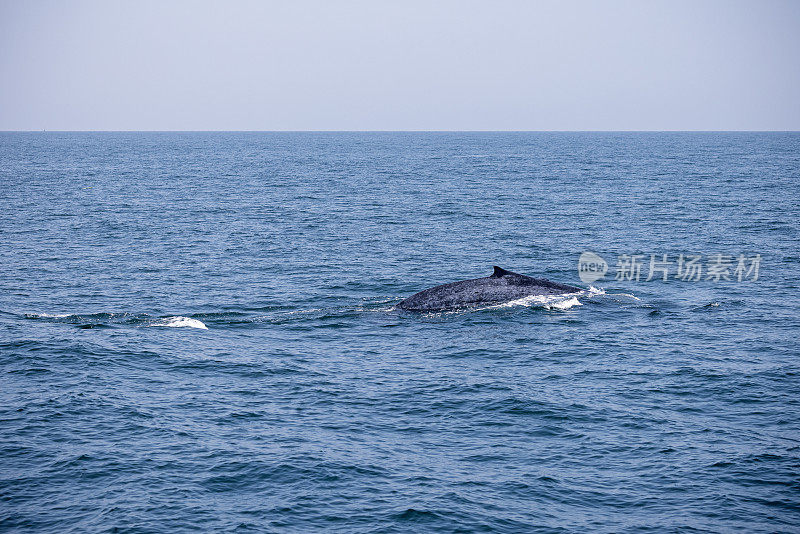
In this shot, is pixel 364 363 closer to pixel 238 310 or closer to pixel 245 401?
pixel 245 401

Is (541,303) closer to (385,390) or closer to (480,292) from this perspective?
(480,292)

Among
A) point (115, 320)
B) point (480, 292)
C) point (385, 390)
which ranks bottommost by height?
point (115, 320)

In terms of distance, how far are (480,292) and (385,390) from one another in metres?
11.1

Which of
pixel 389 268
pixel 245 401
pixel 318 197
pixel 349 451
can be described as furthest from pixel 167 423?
pixel 318 197

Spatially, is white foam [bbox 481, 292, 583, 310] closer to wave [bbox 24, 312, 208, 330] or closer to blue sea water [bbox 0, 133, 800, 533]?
blue sea water [bbox 0, 133, 800, 533]

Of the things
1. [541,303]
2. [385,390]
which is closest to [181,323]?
[385,390]

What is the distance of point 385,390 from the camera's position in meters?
25.1

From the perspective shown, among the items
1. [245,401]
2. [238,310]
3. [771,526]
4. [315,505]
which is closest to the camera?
[771,526]

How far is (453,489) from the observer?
1831 cm

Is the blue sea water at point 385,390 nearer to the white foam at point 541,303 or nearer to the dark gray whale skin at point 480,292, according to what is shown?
the white foam at point 541,303

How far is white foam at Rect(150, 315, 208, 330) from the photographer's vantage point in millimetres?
33094

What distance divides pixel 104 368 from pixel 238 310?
9477mm

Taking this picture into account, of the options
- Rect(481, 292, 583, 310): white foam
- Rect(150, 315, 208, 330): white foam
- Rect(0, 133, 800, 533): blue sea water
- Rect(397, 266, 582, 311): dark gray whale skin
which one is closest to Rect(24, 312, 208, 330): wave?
Rect(150, 315, 208, 330): white foam

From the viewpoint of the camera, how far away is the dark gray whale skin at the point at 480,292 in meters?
34.9
